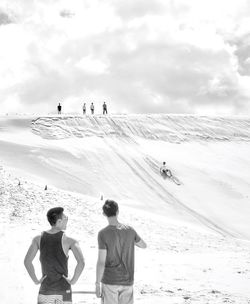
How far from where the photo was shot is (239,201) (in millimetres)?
25234

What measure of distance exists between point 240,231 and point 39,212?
9.31m

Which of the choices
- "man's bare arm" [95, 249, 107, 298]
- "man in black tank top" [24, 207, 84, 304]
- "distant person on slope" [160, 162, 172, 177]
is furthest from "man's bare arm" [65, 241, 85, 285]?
"distant person on slope" [160, 162, 172, 177]

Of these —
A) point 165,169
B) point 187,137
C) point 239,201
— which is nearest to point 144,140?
point 187,137

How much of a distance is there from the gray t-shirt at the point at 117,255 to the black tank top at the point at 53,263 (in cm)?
41

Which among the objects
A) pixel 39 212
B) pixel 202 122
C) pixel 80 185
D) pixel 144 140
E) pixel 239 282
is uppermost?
pixel 202 122

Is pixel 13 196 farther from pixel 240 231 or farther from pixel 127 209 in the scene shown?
pixel 240 231

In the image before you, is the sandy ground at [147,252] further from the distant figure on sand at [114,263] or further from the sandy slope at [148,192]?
the distant figure on sand at [114,263]

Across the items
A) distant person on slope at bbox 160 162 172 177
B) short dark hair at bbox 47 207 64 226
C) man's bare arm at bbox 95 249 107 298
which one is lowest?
man's bare arm at bbox 95 249 107 298

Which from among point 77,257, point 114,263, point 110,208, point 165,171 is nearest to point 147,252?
point 114,263

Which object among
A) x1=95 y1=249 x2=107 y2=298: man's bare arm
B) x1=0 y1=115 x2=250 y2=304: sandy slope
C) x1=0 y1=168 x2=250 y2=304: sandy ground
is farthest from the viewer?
x1=0 y1=115 x2=250 y2=304: sandy slope

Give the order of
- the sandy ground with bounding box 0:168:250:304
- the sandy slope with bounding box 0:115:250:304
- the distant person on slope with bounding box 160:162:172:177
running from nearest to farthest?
the sandy ground with bounding box 0:168:250:304
the sandy slope with bounding box 0:115:250:304
the distant person on slope with bounding box 160:162:172:177

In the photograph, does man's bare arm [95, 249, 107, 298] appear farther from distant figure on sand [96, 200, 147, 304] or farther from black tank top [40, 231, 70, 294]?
black tank top [40, 231, 70, 294]

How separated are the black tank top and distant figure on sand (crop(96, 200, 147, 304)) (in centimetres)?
36

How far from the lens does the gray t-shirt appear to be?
4.34 meters
